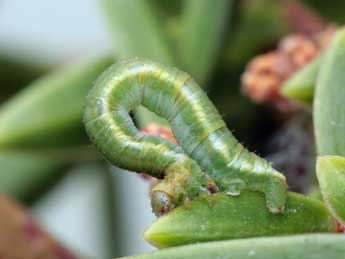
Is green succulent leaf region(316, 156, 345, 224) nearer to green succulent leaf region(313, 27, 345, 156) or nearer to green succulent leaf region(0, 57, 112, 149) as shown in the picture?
green succulent leaf region(313, 27, 345, 156)

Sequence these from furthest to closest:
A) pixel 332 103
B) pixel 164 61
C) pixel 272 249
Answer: pixel 164 61
pixel 332 103
pixel 272 249

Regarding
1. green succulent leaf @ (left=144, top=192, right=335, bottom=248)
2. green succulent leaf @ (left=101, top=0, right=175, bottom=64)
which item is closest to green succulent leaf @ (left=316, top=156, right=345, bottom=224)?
green succulent leaf @ (left=144, top=192, right=335, bottom=248)

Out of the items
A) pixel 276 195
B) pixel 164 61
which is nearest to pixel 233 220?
pixel 276 195

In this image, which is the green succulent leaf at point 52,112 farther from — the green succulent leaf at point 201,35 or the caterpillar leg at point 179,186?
the caterpillar leg at point 179,186

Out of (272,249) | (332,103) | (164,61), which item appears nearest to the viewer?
(272,249)

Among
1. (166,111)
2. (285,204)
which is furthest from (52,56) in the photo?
(285,204)

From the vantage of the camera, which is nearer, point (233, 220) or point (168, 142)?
point (233, 220)

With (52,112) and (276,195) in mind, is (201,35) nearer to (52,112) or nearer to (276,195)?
(52,112)
